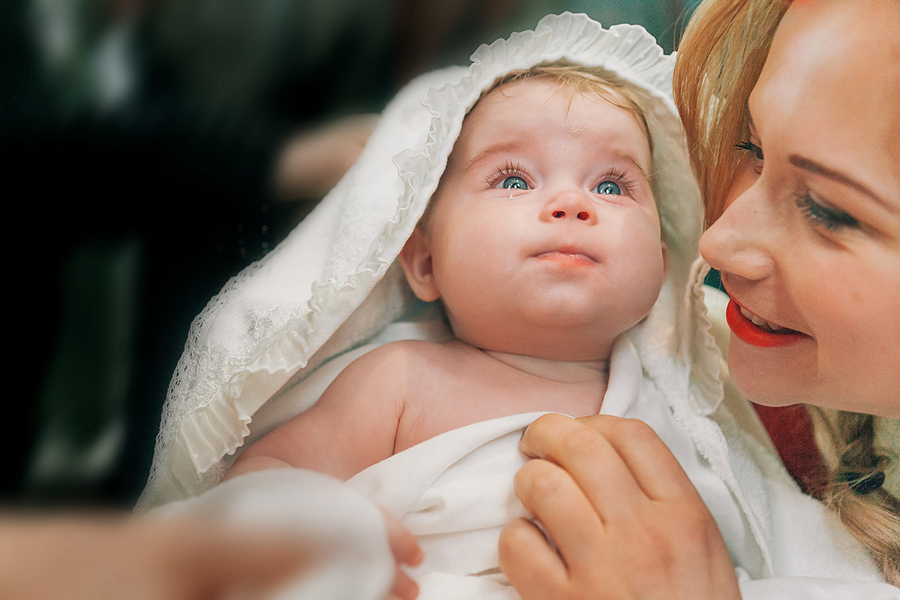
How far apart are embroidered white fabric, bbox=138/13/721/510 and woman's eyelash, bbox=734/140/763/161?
4.1 inches

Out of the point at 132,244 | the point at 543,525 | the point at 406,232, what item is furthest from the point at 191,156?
the point at 543,525

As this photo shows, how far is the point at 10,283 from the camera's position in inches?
13.9

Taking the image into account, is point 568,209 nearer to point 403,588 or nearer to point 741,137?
point 741,137

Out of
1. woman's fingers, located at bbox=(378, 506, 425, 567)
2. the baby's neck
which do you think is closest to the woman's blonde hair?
the baby's neck

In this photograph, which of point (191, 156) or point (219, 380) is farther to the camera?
point (219, 380)

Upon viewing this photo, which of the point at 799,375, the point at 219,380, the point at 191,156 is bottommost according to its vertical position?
the point at 219,380

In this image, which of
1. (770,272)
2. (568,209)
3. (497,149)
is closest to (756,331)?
(770,272)

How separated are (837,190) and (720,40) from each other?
157mm

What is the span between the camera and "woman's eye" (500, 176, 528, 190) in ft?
2.01

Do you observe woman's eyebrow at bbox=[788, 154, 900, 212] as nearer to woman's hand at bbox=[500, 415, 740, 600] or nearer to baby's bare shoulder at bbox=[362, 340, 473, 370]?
woman's hand at bbox=[500, 415, 740, 600]

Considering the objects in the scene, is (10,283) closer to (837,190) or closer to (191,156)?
(191,156)

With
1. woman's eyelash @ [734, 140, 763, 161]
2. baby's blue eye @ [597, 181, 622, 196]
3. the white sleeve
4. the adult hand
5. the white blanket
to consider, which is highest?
woman's eyelash @ [734, 140, 763, 161]

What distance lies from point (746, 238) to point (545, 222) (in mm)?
177

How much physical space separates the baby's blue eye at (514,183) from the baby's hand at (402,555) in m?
0.33
